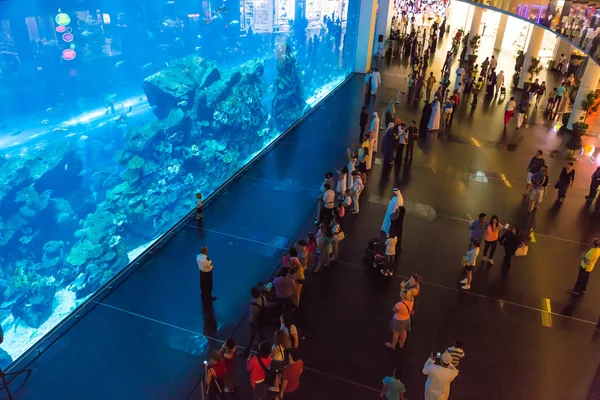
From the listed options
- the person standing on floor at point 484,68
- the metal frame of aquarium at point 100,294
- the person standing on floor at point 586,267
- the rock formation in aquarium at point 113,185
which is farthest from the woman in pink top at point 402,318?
the person standing on floor at point 484,68

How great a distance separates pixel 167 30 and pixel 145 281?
16.8 ft

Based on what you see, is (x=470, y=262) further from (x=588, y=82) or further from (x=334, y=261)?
(x=588, y=82)

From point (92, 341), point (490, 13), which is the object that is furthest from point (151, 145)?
point (490, 13)

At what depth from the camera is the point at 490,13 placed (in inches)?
1533

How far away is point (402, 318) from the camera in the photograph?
6.03 m

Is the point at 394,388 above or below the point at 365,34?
below

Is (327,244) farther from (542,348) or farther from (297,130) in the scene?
(297,130)

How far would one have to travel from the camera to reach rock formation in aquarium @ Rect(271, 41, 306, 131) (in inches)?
583

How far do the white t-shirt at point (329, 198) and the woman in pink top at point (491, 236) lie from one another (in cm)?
298

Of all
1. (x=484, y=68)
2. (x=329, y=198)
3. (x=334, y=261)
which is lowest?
(x=334, y=261)

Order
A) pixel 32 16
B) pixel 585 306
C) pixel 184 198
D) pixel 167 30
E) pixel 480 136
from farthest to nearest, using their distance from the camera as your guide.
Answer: pixel 480 136
pixel 184 198
pixel 167 30
pixel 585 306
pixel 32 16

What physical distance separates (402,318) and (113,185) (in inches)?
244

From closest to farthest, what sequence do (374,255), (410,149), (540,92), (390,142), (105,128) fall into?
(105,128) → (374,255) → (390,142) → (410,149) → (540,92)

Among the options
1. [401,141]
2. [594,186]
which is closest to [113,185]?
[401,141]
